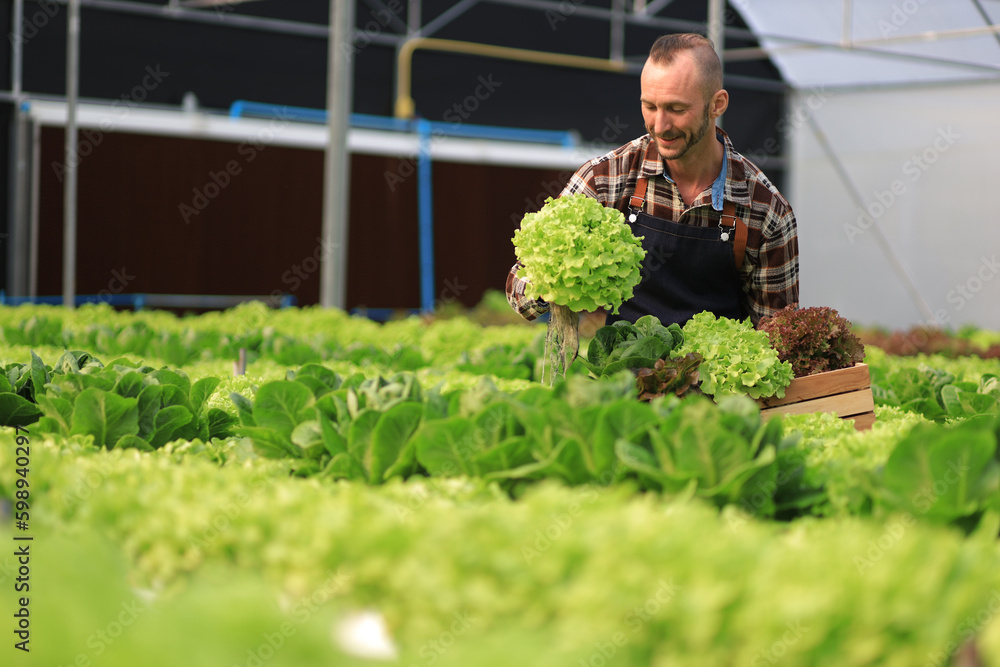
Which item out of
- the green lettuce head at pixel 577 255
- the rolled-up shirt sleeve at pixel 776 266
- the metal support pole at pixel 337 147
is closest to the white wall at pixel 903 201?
the metal support pole at pixel 337 147

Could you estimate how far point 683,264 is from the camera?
2861mm

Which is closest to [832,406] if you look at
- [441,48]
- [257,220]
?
[257,220]

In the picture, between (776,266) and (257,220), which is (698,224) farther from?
(257,220)

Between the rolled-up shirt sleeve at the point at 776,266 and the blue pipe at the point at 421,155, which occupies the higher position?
the blue pipe at the point at 421,155

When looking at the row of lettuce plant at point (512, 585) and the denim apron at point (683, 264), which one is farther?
the denim apron at point (683, 264)

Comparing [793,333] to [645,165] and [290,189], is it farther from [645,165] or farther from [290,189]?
[290,189]

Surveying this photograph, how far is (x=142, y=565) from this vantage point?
132 centimetres

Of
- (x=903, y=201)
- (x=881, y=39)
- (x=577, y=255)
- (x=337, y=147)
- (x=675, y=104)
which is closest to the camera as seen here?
(x=577, y=255)

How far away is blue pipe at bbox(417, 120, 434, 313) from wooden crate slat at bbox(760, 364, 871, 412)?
366 inches

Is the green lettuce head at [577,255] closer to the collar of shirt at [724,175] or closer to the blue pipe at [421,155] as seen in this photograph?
the collar of shirt at [724,175]

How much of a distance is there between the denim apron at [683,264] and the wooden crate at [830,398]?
59 centimetres

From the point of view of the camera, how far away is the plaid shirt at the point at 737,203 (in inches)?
113

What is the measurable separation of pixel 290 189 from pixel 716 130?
8436 millimetres

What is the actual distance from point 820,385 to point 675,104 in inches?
30.8
